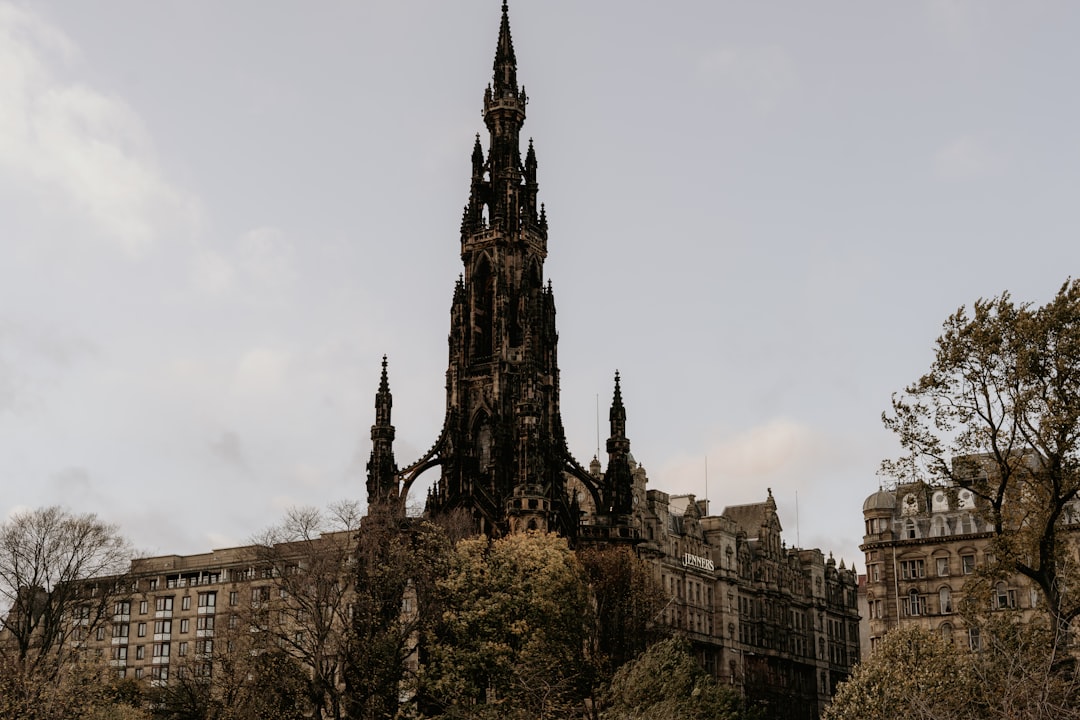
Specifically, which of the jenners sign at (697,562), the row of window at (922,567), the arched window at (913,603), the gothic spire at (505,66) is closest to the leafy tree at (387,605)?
the gothic spire at (505,66)

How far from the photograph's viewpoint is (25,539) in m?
71.6

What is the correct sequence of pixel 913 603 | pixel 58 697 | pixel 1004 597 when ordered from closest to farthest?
1. pixel 58 697
2. pixel 1004 597
3. pixel 913 603

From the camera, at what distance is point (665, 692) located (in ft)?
163

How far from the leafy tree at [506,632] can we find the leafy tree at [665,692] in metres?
4.10

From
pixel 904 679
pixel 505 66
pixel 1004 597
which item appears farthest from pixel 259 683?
pixel 1004 597

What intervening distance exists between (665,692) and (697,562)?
195ft

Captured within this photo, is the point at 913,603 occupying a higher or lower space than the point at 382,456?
lower

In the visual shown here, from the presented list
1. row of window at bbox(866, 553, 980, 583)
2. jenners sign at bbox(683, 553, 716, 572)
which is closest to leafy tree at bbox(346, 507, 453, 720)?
row of window at bbox(866, 553, 980, 583)

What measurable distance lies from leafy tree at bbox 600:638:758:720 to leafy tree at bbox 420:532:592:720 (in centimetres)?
410

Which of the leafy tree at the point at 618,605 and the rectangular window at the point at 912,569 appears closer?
the leafy tree at the point at 618,605

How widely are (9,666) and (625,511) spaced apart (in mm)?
37989

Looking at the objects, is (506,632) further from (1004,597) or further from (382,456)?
(1004,597)

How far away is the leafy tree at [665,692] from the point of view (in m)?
48.7

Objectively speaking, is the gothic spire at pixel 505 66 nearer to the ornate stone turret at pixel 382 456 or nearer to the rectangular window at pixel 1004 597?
the ornate stone turret at pixel 382 456
